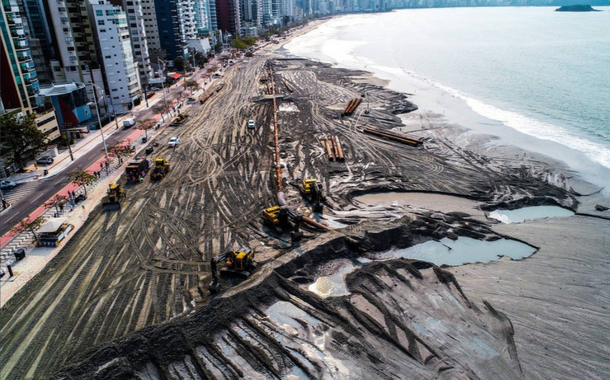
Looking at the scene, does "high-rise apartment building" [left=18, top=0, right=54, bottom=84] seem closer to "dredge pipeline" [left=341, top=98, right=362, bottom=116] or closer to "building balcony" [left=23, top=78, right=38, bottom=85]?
"building balcony" [left=23, top=78, right=38, bottom=85]

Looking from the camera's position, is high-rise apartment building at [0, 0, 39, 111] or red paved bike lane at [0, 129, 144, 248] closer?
red paved bike lane at [0, 129, 144, 248]

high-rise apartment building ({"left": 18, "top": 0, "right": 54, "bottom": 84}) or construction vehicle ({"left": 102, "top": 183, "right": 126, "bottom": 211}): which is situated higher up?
high-rise apartment building ({"left": 18, "top": 0, "right": 54, "bottom": 84})

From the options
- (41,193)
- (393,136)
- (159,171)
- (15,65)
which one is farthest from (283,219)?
(15,65)

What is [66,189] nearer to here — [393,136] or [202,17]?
[393,136]

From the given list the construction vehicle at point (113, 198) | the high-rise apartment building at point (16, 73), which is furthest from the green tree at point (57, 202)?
the high-rise apartment building at point (16, 73)

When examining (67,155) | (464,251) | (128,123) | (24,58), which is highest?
(24,58)

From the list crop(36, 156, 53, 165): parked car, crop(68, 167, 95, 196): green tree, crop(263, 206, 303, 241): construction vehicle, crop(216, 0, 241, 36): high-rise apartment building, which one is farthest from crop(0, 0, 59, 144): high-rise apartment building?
crop(216, 0, 241, 36): high-rise apartment building
